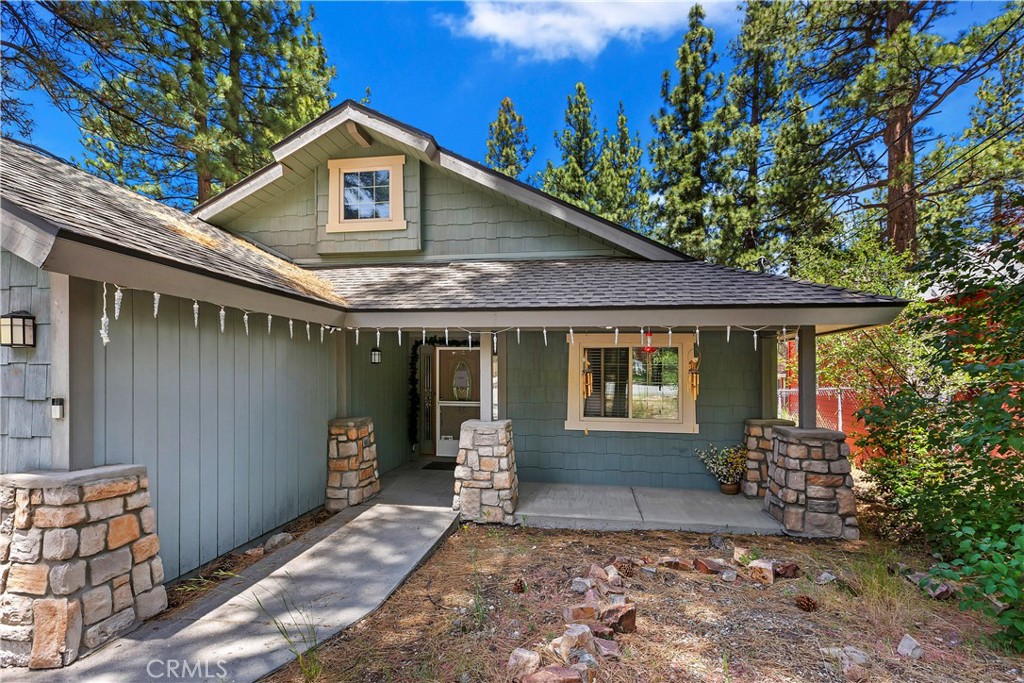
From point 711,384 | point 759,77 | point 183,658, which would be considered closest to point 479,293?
point 711,384

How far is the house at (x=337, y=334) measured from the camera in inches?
109

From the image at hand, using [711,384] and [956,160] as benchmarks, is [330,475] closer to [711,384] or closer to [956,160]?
[711,384]

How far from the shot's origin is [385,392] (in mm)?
6875

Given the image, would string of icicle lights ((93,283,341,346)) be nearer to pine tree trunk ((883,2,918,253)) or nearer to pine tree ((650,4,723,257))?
pine tree trunk ((883,2,918,253))

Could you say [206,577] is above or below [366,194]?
below

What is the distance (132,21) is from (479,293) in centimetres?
770

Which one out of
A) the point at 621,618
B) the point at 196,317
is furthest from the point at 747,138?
the point at 196,317

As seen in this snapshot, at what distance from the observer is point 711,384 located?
6.10 metres

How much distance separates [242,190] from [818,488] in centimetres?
908

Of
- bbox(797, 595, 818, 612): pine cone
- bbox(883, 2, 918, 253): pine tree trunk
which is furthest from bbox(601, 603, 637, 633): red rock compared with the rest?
bbox(883, 2, 918, 253): pine tree trunk

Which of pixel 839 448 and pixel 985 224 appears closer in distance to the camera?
pixel 839 448

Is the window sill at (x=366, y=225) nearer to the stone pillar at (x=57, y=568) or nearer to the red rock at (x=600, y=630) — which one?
the stone pillar at (x=57, y=568)

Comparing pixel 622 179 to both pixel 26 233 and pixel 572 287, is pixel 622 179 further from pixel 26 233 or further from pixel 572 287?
pixel 26 233

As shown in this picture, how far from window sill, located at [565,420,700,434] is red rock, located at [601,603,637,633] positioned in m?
3.33
